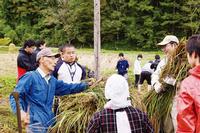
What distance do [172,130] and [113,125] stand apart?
97cm

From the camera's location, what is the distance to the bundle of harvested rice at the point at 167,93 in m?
3.83

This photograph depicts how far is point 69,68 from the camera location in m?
5.02

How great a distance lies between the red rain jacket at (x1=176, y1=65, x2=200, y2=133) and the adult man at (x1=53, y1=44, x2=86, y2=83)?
239 centimetres

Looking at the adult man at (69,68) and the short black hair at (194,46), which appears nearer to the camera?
the short black hair at (194,46)

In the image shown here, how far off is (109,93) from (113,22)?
38.4 metres

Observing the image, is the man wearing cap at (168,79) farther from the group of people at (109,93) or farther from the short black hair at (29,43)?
the short black hair at (29,43)

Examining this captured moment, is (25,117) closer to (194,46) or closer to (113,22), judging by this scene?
(194,46)

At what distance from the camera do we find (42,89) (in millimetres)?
3863

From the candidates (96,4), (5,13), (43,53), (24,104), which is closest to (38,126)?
(24,104)

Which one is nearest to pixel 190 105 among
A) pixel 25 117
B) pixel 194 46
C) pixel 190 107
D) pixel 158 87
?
pixel 190 107

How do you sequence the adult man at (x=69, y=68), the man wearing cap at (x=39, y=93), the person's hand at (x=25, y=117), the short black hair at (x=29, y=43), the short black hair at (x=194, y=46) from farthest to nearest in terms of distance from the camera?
the short black hair at (x=29, y=43), the adult man at (x=69, y=68), the man wearing cap at (x=39, y=93), the person's hand at (x=25, y=117), the short black hair at (x=194, y=46)

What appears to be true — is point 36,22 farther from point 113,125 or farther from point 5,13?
point 113,125

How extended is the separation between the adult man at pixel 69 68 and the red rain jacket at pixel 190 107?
239cm

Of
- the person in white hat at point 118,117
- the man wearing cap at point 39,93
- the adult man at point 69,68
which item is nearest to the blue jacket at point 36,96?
the man wearing cap at point 39,93
